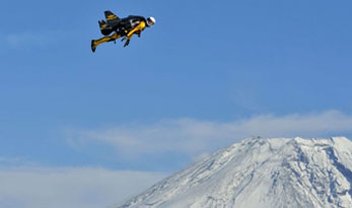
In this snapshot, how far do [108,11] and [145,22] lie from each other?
111 inches

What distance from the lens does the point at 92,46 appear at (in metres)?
87.0

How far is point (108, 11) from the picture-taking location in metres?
86.7

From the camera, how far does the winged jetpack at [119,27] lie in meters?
84.1

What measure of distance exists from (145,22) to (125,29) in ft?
11.2

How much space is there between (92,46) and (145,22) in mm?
4205

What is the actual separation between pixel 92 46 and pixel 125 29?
3.81 m

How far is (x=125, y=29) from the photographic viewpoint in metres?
84.3

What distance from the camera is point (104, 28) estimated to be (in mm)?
84250

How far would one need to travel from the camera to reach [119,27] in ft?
276

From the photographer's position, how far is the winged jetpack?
8406 cm

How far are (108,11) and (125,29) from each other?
3.07 metres

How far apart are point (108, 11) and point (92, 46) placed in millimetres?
2772
